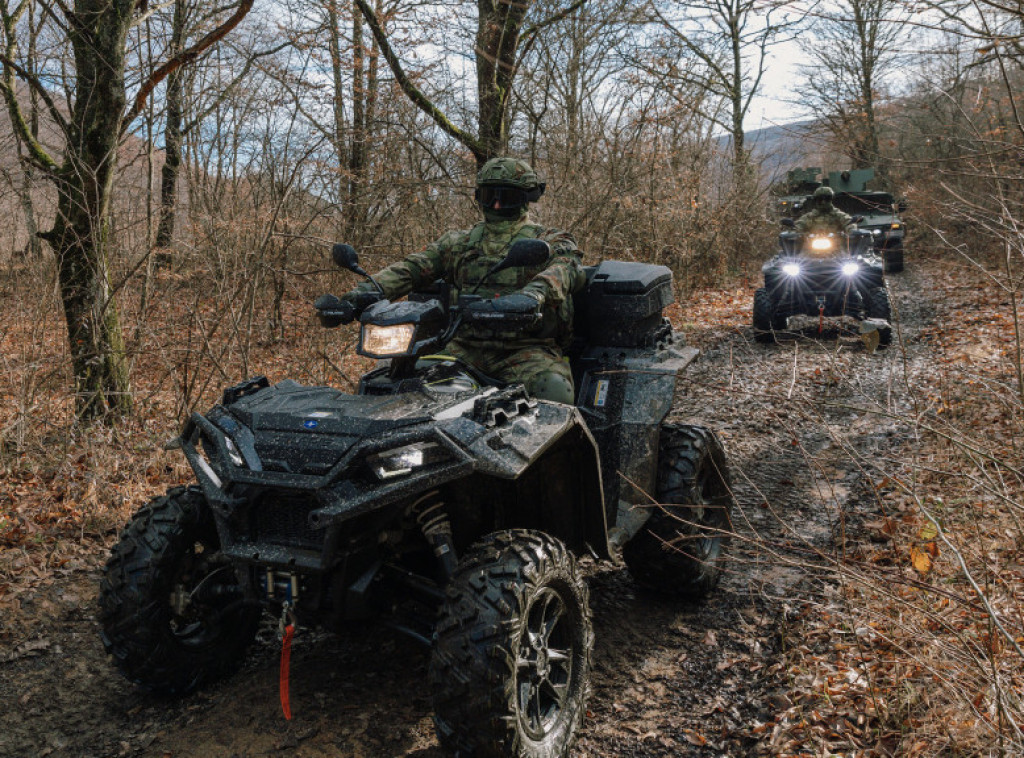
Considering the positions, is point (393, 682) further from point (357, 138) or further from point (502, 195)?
point (357, 138)

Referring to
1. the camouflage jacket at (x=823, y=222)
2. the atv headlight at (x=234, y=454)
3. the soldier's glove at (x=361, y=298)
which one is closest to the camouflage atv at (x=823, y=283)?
the camouflage jacket at (x=823, y=222)

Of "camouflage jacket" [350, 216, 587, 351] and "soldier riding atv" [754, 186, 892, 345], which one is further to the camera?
"soldier riding atv" [754, 186, 892, 345]

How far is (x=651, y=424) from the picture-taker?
3.77 metres

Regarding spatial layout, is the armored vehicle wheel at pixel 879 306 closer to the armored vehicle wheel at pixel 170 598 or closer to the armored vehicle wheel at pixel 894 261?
the armored vehicle wheel at pixel 894 261

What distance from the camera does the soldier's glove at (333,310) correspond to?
3234mm

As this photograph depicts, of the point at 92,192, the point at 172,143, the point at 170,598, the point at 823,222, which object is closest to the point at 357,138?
the point at 172,143

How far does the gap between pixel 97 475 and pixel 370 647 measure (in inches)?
111

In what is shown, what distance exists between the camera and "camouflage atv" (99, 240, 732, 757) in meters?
2.41

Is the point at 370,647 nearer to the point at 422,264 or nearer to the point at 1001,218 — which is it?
the point at 422,264

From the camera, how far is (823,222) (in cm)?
1134

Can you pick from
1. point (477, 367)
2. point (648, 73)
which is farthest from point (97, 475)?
point (648, 73)

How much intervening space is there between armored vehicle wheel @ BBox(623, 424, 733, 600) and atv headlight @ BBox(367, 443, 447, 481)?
154cm

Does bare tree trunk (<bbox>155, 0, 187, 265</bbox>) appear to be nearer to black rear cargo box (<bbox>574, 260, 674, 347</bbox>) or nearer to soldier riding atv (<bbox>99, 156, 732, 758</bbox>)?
black rear cargo box (<bbox>574, 260, 674, 347</bbox>)

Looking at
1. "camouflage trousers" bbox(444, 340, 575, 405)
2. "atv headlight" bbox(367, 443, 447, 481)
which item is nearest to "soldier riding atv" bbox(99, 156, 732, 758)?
"atv headlight" bbox(367, 443, 447, 481)
